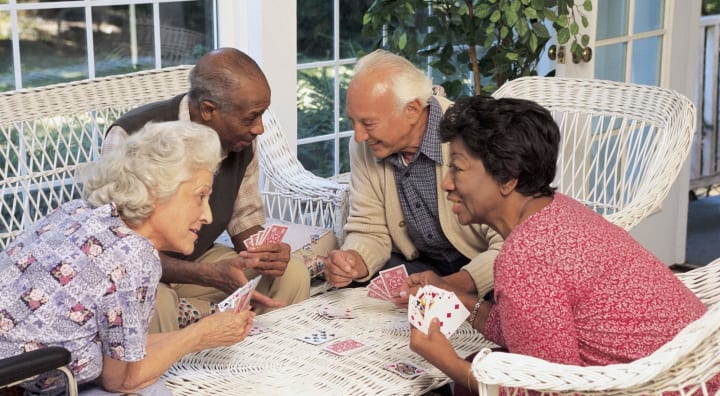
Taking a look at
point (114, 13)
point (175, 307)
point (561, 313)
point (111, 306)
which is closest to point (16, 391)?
point (111, 306)

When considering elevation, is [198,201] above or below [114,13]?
below

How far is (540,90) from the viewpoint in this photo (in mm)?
3904

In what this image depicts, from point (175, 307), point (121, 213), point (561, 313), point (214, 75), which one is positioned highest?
point (214, 75)

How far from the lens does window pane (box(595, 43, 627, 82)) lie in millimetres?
4758

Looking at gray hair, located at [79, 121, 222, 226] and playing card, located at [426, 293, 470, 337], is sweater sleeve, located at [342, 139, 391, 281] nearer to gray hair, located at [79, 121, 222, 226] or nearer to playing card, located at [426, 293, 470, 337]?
playing card, located at [426, 293, 470, 337]

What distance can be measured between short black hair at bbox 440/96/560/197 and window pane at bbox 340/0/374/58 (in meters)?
2.30

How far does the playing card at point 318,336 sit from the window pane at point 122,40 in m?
1.71

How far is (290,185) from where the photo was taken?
13.0ft

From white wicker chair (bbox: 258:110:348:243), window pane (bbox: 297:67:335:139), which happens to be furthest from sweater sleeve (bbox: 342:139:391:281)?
window pane (bbox: 297:67:335:139)

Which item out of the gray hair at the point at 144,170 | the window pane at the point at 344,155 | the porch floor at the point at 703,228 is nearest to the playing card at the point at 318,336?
the gray hair at the point at 144,170

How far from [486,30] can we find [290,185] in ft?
3.50

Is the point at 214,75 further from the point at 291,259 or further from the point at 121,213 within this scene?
the point at 121,213

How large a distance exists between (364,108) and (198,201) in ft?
3.00

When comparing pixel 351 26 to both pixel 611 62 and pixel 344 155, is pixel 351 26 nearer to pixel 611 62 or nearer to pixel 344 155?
pixel 344 155
